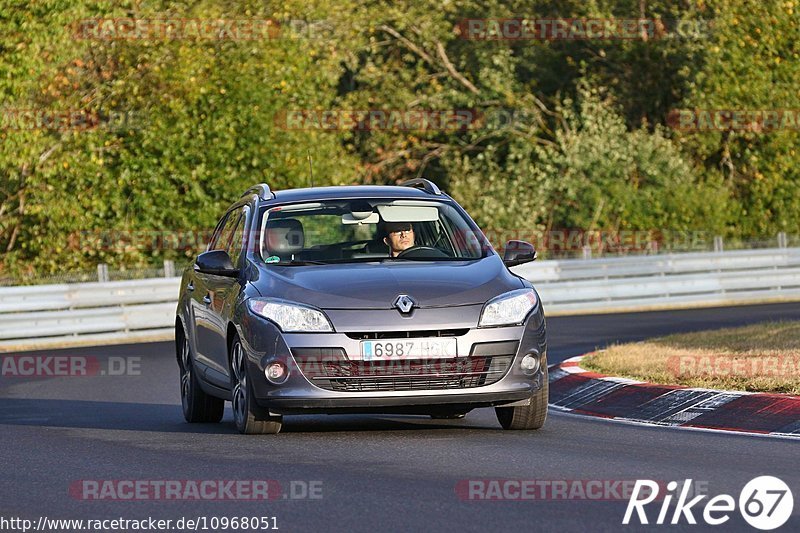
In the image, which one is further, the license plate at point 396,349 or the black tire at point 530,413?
the black tire at point 530,413

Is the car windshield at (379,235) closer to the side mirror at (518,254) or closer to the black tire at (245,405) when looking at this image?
the side mirror at (518,254)

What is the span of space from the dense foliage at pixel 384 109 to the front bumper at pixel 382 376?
1760 centimetres

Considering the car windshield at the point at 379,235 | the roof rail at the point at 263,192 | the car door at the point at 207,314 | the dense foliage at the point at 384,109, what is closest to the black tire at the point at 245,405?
the car door at the point at 207,314

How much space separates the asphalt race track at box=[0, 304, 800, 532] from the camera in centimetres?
798

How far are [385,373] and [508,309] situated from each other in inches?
35.9

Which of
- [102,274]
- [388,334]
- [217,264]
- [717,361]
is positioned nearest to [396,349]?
[388,334]

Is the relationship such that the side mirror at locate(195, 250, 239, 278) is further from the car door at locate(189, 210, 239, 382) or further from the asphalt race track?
the asphalt race track

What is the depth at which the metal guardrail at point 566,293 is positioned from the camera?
25469 mm

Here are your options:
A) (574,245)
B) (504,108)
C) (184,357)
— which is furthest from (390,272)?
(504,108)

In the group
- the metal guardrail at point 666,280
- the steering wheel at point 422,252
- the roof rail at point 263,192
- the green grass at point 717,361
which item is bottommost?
the metal guardrail at point 666,280

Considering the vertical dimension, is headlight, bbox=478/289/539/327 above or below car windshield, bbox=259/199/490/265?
below

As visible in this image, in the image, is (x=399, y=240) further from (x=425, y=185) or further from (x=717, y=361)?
(x=717, y=361)

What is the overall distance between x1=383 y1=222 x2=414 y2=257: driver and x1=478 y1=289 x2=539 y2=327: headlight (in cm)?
110

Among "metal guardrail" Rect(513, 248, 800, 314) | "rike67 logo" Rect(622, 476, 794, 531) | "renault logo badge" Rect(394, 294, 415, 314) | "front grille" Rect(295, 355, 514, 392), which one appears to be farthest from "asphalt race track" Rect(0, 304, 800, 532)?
"metal guardrail" Rect(513, 248, 800, 314)
